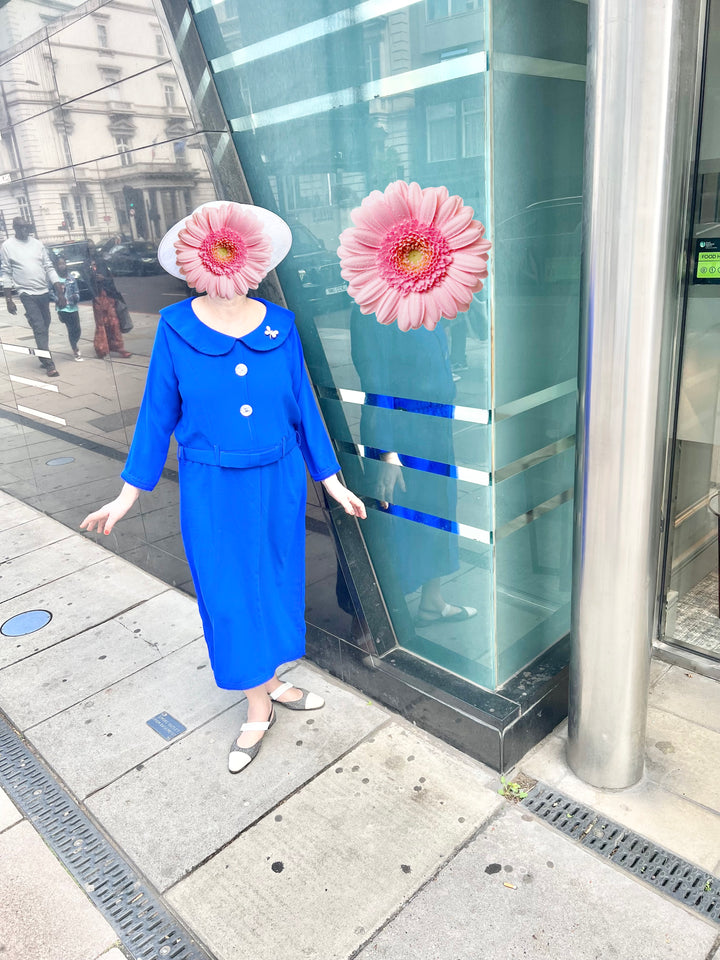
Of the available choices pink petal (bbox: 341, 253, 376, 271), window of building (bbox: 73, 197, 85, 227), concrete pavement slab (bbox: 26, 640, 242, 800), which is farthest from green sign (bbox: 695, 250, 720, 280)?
window of building (bbox: 73, 197, 85, 227)

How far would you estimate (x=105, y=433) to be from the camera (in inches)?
186

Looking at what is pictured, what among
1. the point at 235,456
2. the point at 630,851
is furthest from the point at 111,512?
the point at 630,851

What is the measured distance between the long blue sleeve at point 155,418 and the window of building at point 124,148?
57.6 inches

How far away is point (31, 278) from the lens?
4.97 metres

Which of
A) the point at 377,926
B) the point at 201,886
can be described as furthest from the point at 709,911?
the point at 201,886

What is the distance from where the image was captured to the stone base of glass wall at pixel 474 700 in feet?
8.95

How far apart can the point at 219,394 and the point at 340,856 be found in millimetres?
1596

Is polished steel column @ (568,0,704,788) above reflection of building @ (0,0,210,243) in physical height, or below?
below

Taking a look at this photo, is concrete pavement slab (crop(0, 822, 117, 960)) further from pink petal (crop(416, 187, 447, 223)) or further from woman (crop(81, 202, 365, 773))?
pink petal (crop(416, 187, 447, 223))

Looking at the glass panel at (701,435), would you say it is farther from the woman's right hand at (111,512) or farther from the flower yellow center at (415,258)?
the woman's right hand at (111,512)

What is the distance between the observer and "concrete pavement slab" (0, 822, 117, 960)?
2188 millimetres

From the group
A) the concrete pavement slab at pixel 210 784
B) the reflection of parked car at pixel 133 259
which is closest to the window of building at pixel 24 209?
the reflection of parked car at pixel 133 259

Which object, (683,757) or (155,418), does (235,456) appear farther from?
(683,757)

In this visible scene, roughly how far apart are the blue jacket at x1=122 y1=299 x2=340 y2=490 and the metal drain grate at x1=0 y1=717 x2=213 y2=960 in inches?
49.4
